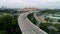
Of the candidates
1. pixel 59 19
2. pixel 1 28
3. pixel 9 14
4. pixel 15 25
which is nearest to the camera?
pixel 1 28

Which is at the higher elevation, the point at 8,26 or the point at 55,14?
the point at 8,26

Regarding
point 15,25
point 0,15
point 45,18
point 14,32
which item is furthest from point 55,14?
point 14,32

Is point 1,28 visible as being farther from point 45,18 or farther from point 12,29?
point 45,18

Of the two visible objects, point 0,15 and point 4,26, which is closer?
point 4,26

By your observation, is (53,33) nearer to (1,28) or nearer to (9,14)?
(1,28)

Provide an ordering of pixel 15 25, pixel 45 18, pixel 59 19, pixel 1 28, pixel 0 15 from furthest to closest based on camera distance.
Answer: pixel 45 18, pixel 59 19, pixel 0 15, pixel 15 25, pixel 1 28

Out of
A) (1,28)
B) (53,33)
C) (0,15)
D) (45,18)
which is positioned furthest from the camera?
(45,18)

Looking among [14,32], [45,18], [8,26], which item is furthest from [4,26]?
[45,18]

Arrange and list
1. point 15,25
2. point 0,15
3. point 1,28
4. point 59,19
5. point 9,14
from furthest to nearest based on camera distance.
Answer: point 59,19 < point 9,14 < point 0,15 < point 15,25 < point 1,28

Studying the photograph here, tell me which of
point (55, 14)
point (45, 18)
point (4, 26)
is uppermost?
point (4, 26)
